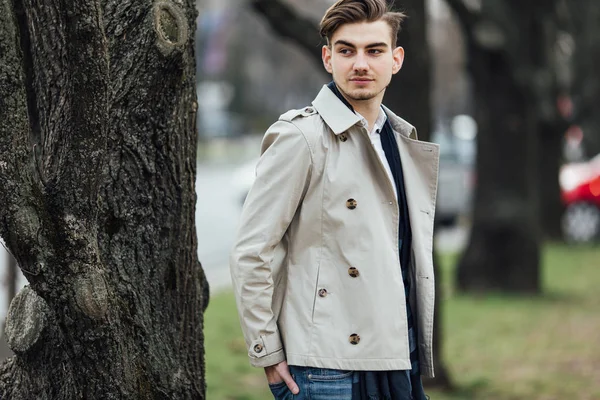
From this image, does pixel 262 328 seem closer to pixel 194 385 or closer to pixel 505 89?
pixel 194 385

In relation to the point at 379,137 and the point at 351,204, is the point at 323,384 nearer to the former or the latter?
the point at 351,204

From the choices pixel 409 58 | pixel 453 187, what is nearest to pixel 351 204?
pixel 409 58

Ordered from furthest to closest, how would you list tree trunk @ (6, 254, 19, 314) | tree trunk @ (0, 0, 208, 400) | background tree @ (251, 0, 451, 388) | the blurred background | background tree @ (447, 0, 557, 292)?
background tree @ (447, 0, 557, 292), the blurred background, background tree @ (251, 0, 451, 388), tree trunk @ (6, 254, 19, 314), tree trunk @ (0, 0, 208, 400)

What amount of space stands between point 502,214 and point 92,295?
1049cm

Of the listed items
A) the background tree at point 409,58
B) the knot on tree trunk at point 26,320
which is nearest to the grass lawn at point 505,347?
the background tree at point 409,58

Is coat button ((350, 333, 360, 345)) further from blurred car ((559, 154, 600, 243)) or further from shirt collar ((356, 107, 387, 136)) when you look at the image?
blurred car ((559, 154, 600, 243))

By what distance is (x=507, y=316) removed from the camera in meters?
11.2

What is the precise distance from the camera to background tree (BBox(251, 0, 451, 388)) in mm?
7691

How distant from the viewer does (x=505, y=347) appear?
9.58m

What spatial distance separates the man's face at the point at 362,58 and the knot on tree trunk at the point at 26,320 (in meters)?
1.17

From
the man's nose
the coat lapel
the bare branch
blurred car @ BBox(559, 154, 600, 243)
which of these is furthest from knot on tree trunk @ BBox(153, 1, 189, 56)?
blurred car @ BBox(559, 154, 600, 243)

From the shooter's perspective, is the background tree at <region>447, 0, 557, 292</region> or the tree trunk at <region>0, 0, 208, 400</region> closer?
the tree trunk at <region>0, 0, 208, 400</region>

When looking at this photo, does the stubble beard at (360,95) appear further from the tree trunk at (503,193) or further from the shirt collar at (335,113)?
the tree trunk at (503,193)

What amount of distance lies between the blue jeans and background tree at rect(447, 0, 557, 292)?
31.9 ft
